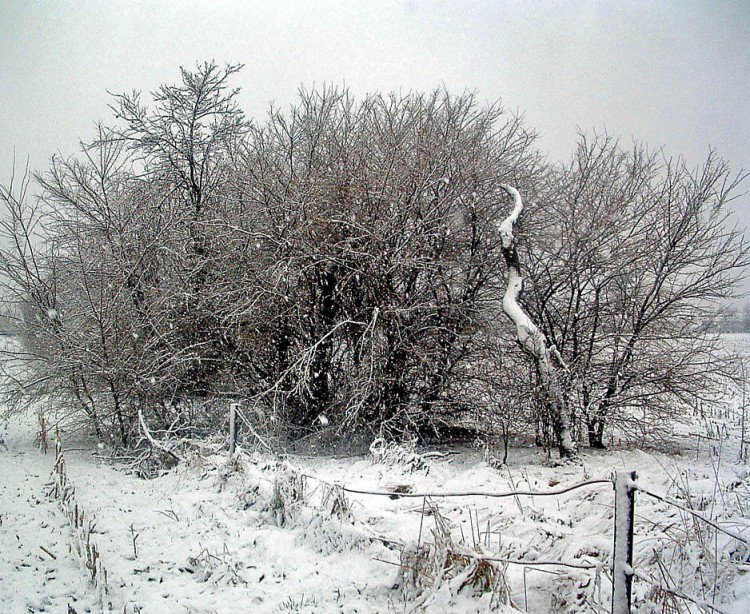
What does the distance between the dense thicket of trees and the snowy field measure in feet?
15.3

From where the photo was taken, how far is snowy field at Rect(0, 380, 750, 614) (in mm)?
3500

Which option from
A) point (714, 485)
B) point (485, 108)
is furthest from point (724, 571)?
point (485, 108)

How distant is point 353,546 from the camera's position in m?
4.71

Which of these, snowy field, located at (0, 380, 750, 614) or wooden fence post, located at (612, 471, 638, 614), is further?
snowy field, located at (0, 380, 750, 614)

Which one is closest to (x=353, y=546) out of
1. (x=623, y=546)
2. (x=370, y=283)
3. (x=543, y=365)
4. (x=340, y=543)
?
(x=340, y=543)

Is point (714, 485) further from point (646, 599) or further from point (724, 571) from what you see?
point (646, 599)

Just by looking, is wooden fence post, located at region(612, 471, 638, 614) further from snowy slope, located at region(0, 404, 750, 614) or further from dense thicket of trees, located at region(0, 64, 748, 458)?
dense thicket of trees, located at region(0, 64, 748, 458)

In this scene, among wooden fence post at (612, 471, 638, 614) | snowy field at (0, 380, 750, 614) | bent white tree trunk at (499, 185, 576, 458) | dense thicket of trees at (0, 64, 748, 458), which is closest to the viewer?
wooden fence post at (612, 471, 638, 614)

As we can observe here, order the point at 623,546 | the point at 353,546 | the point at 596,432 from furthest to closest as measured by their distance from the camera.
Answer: the point at 596,432 < the point at 353,546 < the point at 623,546

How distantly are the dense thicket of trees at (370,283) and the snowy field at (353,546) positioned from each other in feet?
15.3

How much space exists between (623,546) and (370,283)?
9442 millimetres

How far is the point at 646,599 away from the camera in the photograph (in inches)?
122

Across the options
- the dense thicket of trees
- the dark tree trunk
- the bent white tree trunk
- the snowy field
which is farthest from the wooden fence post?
the dark tree trunk

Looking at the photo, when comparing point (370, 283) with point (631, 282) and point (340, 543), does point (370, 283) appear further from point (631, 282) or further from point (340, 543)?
point (340, 543)
